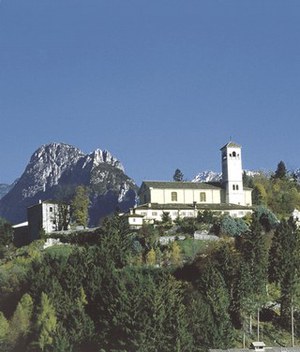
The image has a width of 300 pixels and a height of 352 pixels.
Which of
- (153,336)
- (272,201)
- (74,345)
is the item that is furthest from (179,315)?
(272,201)

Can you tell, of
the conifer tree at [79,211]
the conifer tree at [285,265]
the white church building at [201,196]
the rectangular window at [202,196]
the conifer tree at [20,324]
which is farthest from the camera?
the conifer tree at [79,211]

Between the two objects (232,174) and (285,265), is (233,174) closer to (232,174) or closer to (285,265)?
(232,174)

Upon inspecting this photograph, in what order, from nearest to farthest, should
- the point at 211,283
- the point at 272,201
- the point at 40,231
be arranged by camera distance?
the point at 211,283, the point at 40,231, the point at 272,201

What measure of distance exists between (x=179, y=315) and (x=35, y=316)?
9777 millimetres

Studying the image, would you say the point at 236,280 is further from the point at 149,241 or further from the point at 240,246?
the point at 149,241

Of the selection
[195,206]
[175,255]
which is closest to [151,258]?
[175,255]

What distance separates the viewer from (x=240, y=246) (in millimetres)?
70625

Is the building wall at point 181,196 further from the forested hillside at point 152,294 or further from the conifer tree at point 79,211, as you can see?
the forested hillside at point 152,294

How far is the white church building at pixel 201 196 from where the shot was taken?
8506 centimetres

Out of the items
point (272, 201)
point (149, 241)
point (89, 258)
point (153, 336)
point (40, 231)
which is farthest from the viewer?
point (272, 201)

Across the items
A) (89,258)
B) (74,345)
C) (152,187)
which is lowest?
(74,345)

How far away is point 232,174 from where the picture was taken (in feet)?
298

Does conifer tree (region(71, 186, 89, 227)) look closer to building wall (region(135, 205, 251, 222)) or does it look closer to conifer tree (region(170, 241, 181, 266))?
building wall (region(135, 205, 251, 222))

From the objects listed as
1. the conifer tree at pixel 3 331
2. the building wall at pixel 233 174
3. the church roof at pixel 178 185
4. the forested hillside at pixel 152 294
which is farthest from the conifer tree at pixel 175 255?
the building wall at pixel 233 174
